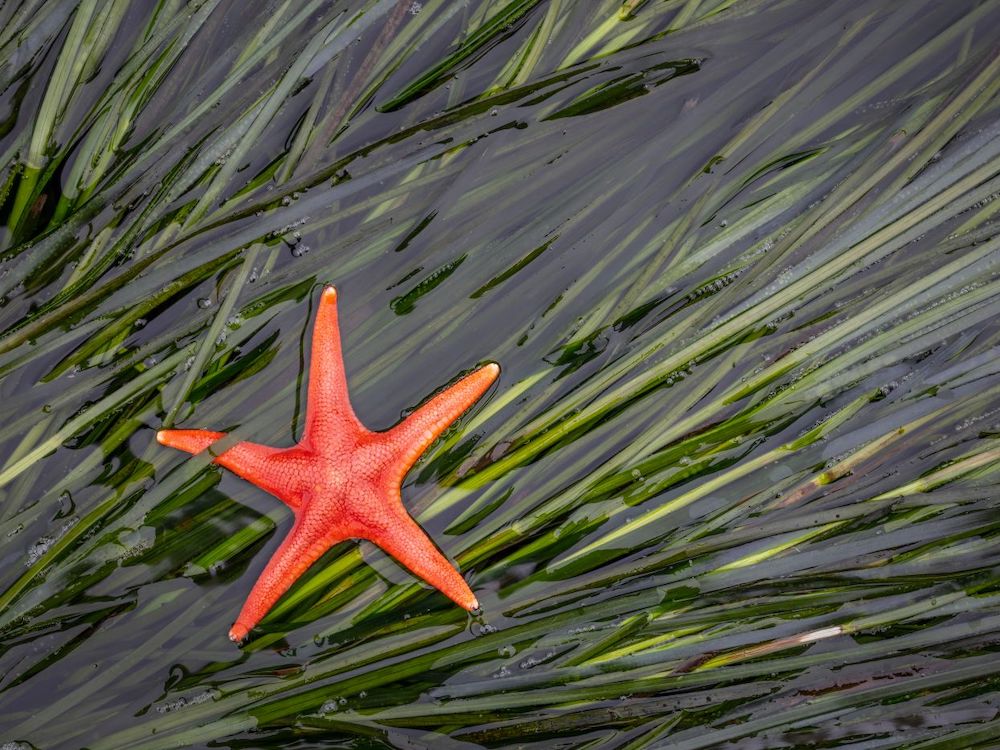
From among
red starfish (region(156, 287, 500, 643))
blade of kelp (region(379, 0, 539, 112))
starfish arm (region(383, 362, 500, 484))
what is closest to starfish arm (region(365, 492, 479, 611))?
red starfish (region(156, 287, 500, 643))

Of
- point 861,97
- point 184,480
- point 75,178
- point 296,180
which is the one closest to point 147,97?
point 75,178

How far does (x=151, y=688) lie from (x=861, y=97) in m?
3.74

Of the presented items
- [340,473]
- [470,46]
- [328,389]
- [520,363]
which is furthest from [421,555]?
[470,46]

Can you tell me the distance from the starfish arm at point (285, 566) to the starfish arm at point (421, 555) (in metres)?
0.23

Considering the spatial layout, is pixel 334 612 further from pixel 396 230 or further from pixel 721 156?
pixel 721 156

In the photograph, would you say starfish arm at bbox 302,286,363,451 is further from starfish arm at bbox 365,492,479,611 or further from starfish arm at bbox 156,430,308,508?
starfish arm at bbox 365,492,479,611

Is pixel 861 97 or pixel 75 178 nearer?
pixel 861 97

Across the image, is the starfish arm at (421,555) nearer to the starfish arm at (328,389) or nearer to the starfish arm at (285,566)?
the starfish arm at (285,566)

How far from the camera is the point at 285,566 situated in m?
2.68

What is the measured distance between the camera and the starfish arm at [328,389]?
2.66 meters

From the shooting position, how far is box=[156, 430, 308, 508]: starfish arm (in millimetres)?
2680

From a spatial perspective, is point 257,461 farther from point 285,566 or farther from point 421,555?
point 421,555

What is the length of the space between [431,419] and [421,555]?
1.68ft

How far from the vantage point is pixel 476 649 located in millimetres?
2852
